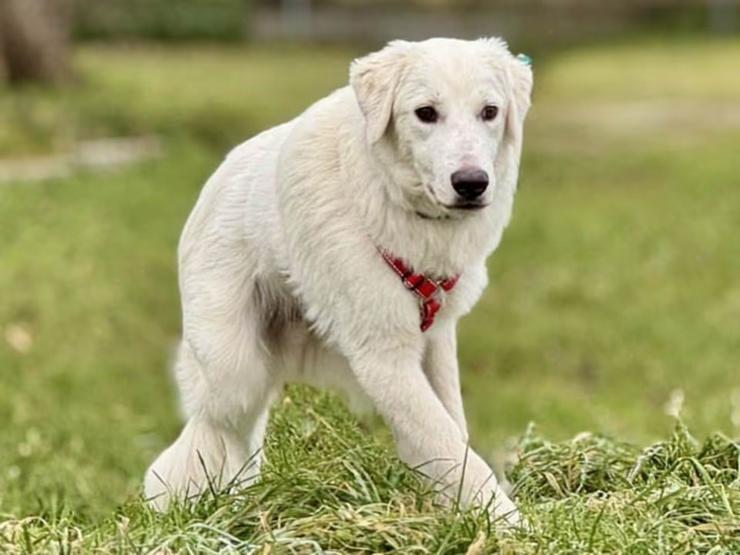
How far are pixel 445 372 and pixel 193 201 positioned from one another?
9446 millimetres

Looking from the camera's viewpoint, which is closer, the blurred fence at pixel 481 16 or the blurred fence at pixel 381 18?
the blurred fence at pixel 381 18

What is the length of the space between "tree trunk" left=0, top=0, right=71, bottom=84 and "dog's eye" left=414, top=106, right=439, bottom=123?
14.3 metres

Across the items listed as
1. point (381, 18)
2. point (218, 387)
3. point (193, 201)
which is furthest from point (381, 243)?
point (381, 18)

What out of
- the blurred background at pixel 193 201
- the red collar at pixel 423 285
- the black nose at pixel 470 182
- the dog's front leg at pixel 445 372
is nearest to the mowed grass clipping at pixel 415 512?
the dog's front leg at pixel 445 372

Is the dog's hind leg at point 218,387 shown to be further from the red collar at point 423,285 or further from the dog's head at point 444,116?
the dog's head at point 444,116

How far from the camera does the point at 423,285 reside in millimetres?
4418

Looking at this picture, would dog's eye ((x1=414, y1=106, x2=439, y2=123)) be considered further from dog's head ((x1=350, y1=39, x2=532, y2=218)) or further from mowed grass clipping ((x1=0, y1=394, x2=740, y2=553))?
mowed grass clipping ((x1=0, y1=394, x2=740, y2=553))

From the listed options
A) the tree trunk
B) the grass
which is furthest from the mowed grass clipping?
the tree trunk

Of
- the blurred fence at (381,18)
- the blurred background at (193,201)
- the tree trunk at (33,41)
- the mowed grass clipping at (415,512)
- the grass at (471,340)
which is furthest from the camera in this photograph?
the blurred fence at (381,18)

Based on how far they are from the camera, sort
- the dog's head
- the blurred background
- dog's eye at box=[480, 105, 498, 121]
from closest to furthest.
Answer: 1. the dog's head
2. dog's eye at box=[480, 105, 498, 121]
3. the blurred background

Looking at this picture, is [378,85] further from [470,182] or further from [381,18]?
[381,18]

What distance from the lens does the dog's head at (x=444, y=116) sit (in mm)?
4195

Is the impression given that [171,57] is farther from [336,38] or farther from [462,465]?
[462,465]

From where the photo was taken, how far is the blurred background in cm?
902
